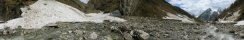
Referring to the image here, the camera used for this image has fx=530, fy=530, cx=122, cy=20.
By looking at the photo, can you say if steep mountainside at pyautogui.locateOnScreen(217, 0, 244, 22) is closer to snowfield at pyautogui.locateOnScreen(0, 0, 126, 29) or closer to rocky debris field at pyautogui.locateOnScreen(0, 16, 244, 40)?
snowfield at pyautogui.locateOnScreen(0, 0, 126, 29)

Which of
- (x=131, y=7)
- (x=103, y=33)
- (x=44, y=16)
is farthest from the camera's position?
(x=131, y=7)

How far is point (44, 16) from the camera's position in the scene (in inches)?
1850

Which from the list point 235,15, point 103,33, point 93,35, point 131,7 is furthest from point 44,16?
point 235,15

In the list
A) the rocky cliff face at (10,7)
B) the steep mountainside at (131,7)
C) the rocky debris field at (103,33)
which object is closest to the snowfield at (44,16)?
the rocky cliff face at (10,7)

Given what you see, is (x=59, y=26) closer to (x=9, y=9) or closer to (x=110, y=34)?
(x=110, y=34)

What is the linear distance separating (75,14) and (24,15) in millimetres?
5863

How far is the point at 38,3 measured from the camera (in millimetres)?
54156

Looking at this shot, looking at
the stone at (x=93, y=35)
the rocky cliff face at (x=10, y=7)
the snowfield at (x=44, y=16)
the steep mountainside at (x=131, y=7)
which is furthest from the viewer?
the steep mountainside at (x=131, y=7)

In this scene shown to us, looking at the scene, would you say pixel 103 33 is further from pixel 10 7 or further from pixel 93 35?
pixel 10 7

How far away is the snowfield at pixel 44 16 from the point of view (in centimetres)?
4362

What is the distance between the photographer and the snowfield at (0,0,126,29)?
143ft

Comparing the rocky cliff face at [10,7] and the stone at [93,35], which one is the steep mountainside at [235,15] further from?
the stone at [93,35]

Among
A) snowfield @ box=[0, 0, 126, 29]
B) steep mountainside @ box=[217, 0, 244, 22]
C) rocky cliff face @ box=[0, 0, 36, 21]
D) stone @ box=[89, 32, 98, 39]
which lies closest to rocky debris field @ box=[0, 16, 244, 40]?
stone @ box=[89, 32, 98, 39]

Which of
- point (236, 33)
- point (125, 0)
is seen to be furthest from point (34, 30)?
point (125, 0)
